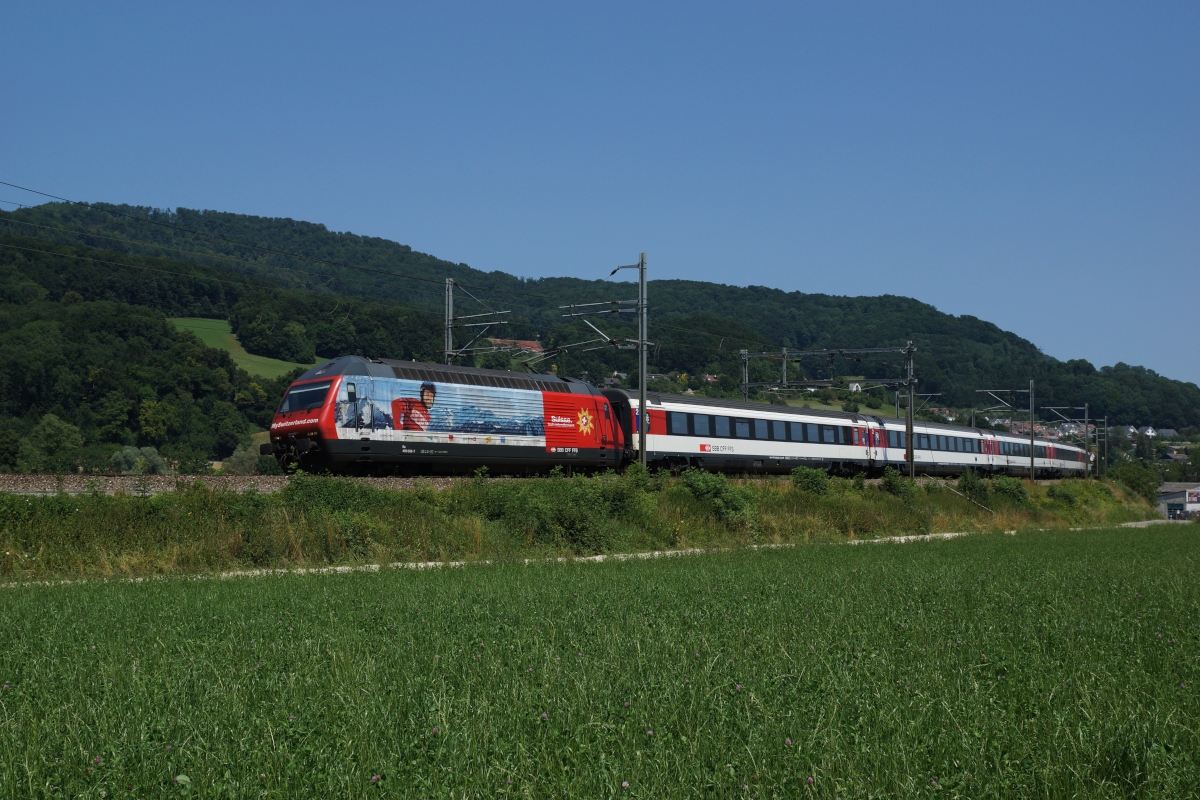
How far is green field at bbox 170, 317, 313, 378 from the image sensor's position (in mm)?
65750

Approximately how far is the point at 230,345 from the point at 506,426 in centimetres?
4282

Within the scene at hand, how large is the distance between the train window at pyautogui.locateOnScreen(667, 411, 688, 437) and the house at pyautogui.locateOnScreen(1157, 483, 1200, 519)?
115305 mm

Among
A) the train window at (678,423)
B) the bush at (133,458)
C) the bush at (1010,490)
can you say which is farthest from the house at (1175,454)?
the bush at (133,458)

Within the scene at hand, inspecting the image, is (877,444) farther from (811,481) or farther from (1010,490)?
(811,481)

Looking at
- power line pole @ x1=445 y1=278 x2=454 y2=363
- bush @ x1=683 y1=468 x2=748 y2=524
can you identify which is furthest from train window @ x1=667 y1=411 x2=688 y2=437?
→ power line pole @ x1=445 y1=278 x2=454 y2=363

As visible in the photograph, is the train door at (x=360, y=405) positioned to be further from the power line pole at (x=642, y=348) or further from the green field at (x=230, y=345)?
the green field at (x=230, y=345)

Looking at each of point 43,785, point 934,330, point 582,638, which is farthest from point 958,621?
point 934,330

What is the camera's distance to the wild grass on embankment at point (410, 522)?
17.1 meters

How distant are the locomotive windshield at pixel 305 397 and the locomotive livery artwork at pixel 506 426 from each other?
4 centimetres

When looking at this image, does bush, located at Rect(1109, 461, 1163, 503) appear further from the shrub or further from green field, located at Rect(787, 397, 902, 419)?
the shrub

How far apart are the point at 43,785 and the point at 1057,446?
282 feet

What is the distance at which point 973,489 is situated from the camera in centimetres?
4603

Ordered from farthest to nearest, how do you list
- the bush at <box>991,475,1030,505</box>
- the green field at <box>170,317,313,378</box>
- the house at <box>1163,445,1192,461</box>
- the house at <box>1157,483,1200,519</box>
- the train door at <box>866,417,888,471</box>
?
the house at <box>1163,445,1192,461</box>
the house at <box>1157,483,1200,519</box>
the green field at <box>170,317,313,378</box>
the train door at <box>866,417,888,471</box>
the bush at <box>991,475,1030,505</box>

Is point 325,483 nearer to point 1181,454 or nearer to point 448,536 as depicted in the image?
point 448,536
